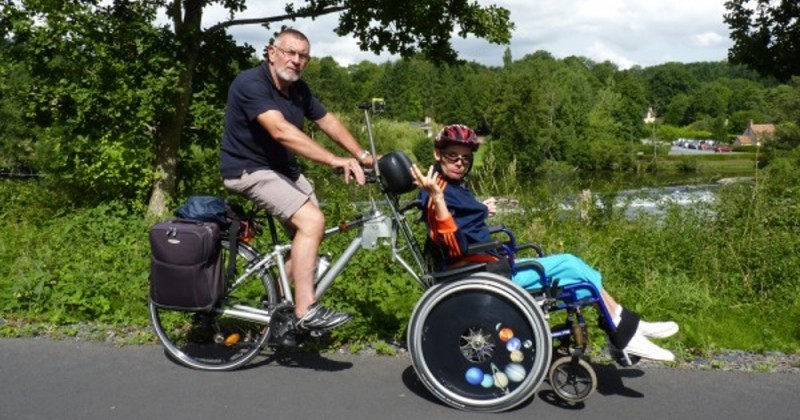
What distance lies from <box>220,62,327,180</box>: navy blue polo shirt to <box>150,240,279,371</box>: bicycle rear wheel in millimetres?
559

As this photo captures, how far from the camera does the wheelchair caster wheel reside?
12.2 feet

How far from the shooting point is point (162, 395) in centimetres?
389

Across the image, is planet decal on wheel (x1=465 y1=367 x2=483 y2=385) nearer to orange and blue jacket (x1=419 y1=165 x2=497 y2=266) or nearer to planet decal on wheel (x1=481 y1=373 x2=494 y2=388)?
planet decal on wheel (x1=481 y1=373 x2=494 y2=388)

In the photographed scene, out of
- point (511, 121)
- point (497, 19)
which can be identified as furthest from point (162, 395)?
point (511, 121)

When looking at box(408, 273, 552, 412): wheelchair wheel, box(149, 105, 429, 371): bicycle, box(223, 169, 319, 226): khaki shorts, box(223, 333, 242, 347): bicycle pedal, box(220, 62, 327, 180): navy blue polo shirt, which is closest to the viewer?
box(408, 273, 552, 412): wheelchair wheel

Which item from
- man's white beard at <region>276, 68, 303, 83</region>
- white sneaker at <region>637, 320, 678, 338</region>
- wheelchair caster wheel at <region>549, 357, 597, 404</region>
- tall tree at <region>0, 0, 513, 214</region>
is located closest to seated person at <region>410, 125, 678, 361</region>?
white sneaker at <region>637, 320, 678, 338</region>

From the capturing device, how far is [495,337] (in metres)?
3.71

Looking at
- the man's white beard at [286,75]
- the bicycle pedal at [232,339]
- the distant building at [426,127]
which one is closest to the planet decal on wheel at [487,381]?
the bicycle pedal at [232,339]

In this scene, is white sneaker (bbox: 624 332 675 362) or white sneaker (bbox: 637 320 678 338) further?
white sneaker (bbox: 637 320 678 338)

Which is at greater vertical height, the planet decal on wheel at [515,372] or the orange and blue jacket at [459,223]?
the orange and blue jacket at [459,223]

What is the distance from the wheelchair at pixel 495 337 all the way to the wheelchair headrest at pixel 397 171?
0.02 meters

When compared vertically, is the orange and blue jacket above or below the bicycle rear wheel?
above

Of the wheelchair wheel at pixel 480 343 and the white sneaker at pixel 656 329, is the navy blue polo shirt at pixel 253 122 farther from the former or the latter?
the white sneaker at pixel 656 329

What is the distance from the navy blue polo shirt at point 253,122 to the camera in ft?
13.2
